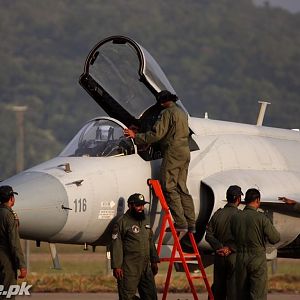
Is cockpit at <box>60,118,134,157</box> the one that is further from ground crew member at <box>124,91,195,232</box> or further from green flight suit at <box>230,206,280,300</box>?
green flight suit at <box>230,206,280,300</box>

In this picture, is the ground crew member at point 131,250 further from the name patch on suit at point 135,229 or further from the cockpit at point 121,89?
the cockpit at point 121,89

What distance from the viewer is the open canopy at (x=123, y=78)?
16.1 m

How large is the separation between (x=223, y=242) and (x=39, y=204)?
2.31 m

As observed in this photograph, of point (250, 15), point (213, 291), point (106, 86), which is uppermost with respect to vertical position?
point (250, 15)

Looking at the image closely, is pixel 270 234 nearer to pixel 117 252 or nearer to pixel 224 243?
pixel 224 243

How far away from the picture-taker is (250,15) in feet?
652

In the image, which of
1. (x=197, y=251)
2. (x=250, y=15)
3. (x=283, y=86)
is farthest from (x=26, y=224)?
(x=250, y=15)

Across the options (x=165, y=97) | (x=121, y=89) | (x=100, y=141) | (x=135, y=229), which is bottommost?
(x=135, y=229)

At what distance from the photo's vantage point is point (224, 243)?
14.8 m

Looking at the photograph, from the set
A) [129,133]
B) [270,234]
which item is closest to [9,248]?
[129,133]

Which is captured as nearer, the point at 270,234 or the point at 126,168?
the point at 270,234

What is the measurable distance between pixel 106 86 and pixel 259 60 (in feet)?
492

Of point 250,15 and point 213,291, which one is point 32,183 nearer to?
point 213,291

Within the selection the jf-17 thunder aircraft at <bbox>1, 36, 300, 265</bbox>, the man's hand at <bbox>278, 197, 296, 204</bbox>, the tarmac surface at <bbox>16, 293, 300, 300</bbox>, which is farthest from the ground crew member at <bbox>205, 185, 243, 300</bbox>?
the tarmac surface at <bbox>16, 293, 300, 300</bbox>
